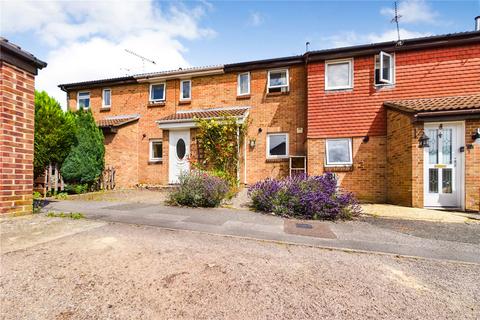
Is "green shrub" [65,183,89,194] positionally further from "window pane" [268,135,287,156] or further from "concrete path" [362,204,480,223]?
"concrete path" [362,204,480,223]

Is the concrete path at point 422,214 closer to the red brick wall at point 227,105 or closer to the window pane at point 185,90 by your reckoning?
the red brick wall at point 227,105

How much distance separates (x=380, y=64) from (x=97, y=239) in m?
10.8

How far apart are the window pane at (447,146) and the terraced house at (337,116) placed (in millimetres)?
25

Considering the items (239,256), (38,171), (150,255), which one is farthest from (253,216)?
(38,171)

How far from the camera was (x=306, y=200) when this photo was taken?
5.64 meters

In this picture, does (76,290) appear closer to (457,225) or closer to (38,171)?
(457,225)

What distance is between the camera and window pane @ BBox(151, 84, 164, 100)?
43.0 ft

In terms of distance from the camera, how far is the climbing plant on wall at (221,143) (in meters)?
10.7

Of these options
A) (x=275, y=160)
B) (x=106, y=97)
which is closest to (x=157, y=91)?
(x=106, y=97)

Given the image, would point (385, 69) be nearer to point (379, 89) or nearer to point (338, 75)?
point (379, 89)

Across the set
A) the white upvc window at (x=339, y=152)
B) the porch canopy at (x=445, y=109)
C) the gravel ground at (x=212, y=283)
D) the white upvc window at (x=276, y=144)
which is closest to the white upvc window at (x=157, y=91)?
the white upvc window at (x=276, y=144)

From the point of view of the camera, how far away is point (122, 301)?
163 centimetres

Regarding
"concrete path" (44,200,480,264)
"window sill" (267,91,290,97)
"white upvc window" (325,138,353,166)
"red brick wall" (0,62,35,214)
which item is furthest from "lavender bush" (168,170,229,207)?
"window sill" (267,91,290,97)

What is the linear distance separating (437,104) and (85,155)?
13.2 metres
